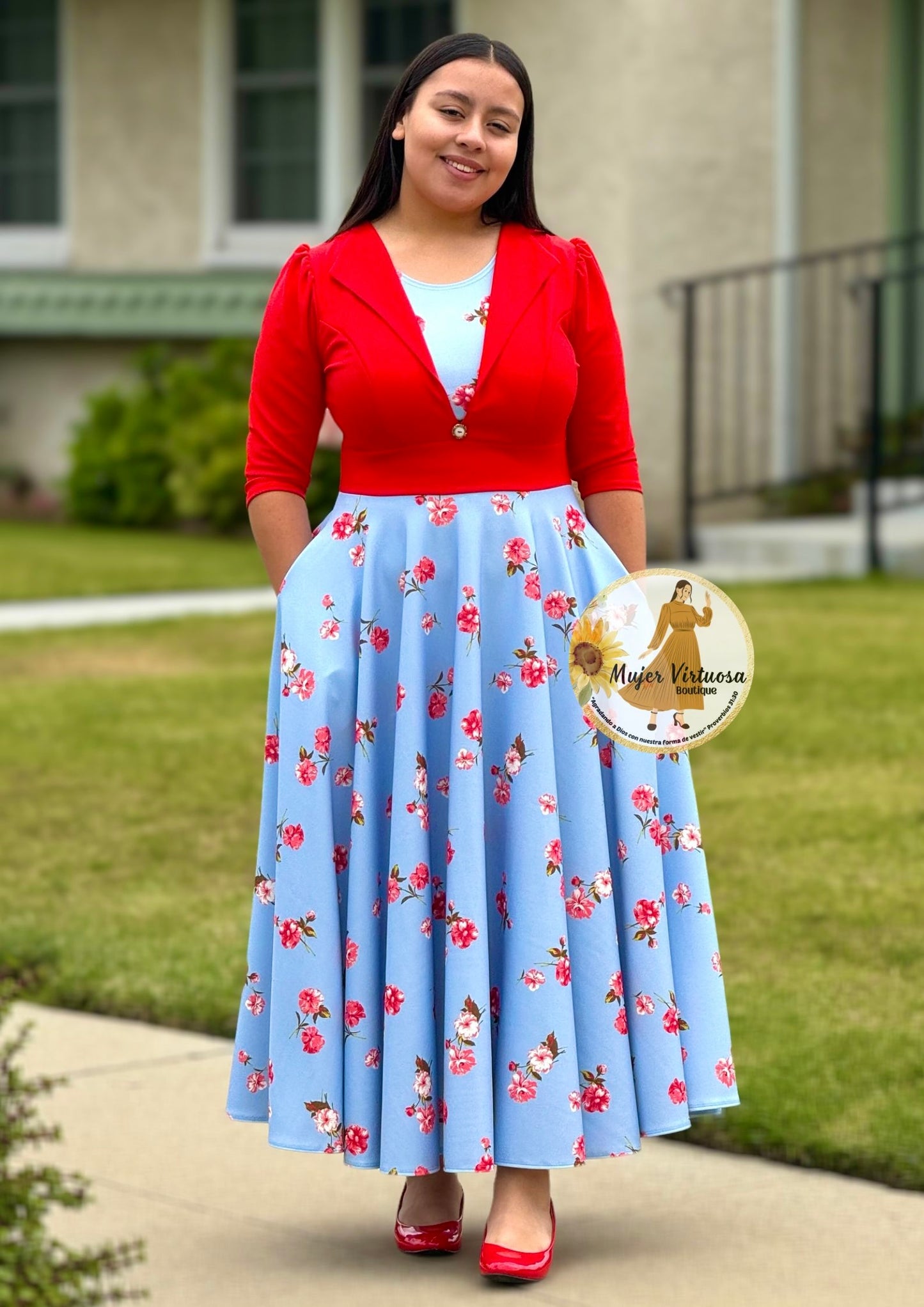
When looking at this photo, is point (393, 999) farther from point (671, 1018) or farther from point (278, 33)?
point (278, 33)

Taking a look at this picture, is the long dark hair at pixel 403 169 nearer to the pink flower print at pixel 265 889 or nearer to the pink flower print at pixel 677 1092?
the pink flower print at pixel 265 889

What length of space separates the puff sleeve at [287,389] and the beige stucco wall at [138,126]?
37.2 ft

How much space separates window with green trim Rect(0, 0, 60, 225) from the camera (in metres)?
15.2

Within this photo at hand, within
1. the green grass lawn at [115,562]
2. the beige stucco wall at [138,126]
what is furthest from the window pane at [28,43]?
the green grass lawn at [115,562]

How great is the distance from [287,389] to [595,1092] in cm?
113

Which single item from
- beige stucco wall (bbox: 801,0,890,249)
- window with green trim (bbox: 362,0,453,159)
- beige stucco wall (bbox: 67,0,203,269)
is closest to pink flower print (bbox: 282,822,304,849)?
beige stucco wall (bbox: 801,0,890,249)

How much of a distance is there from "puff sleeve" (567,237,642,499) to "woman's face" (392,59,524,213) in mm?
183

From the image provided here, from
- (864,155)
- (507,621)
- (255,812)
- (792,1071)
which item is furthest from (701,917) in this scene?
(864,155)

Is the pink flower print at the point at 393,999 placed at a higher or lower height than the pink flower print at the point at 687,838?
lower

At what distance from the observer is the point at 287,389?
3.31 m

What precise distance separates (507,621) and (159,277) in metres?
11.5

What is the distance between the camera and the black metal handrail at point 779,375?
1221 cm

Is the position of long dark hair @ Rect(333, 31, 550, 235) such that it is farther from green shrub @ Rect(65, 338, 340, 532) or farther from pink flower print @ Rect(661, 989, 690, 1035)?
green shrub @ Rect(65, 338, 340, 532)

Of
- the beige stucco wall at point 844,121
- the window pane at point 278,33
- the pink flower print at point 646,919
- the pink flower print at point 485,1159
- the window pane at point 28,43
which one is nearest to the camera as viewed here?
the pink flower print at point 485,1159
